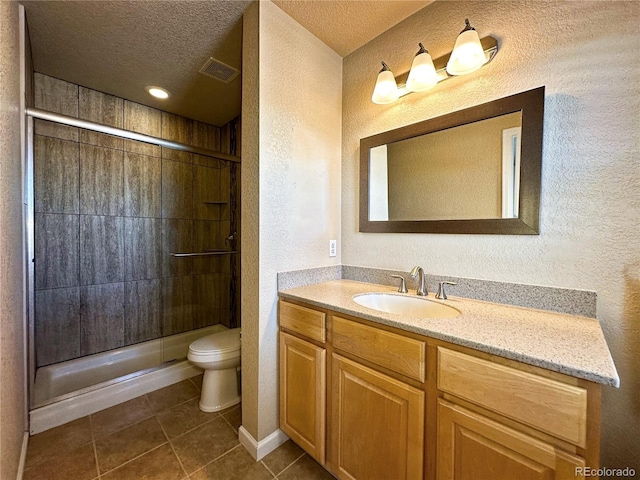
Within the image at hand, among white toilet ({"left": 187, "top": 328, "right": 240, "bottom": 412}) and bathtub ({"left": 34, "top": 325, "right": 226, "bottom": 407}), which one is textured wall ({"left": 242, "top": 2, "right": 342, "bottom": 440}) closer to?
white toilet ({"left": 187, "top": 328, "right": 240, "bottom": 412})

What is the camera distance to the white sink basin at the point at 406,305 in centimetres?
127

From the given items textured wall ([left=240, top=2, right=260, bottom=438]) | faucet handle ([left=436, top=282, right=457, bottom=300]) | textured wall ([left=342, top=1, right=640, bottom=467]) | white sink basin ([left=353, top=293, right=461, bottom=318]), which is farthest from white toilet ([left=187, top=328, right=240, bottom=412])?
textured wall ([left=342, top=1, right=640, bottom=467])

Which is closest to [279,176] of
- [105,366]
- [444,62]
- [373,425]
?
[444,62]

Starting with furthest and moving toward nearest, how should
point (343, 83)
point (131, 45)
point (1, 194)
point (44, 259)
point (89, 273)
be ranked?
point (89, 273) → point (44, 259) → point (343, 83) → point (131, 45) → point (1, 194)

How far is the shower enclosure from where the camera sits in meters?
2.04

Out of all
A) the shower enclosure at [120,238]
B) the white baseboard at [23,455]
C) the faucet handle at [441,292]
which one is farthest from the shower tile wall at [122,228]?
the faucet handle at [441,292]

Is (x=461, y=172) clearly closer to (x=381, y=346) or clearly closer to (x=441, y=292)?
(x=441, y=292)

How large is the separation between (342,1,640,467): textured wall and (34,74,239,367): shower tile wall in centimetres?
224

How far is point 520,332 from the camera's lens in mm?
881

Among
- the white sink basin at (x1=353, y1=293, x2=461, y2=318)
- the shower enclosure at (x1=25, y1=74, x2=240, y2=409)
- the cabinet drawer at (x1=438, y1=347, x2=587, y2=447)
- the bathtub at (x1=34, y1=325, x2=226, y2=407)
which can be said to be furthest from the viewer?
the shower enclosure at (x1=25, y1=74, x2=240, y2=409)

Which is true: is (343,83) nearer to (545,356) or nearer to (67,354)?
(545,356)

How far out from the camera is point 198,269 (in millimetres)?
2904

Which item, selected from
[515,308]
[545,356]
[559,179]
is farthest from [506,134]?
[545,356]

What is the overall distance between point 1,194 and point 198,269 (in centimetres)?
205
